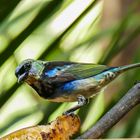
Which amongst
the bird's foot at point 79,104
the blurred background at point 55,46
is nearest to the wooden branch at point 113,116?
Answer: the bird's foot at point 79,104

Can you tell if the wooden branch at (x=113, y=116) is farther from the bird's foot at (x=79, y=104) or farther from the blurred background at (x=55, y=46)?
the blurred background at (x=55, y=46)

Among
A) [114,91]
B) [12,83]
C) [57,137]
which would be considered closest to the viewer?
[57,137]

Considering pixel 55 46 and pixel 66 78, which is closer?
pixel 66 78

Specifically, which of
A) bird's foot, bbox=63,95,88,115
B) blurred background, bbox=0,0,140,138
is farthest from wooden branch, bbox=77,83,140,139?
blurred background, bbox=0,0,140,138

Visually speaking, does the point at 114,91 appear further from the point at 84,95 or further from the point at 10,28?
the point at 84,95

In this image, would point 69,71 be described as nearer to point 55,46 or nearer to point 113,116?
point 113,116

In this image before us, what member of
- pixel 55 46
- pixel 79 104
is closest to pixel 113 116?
pixel 79 104

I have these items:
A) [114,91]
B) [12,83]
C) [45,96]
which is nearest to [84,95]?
[45,96]
